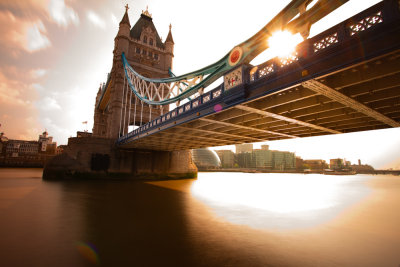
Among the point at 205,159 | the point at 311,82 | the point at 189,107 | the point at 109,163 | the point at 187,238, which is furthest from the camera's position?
the point at 205,159

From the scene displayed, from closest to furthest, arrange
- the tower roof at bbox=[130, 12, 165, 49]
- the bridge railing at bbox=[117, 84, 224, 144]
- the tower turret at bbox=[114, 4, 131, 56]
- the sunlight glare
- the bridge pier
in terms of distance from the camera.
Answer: the bridge railing at bbox=[117, 84, 224, 144]
the sunlight glare
the bridge pier
the tower turret at bbox=[114, 4, 131, 56]
the tower roof at bbox=[130, 12, 165, 49]

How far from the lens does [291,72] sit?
8.08 m

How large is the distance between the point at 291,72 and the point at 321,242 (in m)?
6.10

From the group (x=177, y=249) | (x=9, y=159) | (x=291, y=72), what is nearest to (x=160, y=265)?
(x=177, y=249)

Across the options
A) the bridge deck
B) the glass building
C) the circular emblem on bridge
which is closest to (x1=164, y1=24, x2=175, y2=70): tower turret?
the bridge deck

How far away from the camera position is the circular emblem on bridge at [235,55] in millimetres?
10461

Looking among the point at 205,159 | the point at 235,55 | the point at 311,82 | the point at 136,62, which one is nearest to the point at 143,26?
the point at 136,62

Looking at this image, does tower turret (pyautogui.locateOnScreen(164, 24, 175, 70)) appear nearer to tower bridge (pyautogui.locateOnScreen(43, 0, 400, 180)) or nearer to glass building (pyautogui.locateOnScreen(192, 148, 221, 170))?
tower bridge (pyautogui.locateOnScreen(43, 0, 400, 180))

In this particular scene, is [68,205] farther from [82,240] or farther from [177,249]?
[177,249]

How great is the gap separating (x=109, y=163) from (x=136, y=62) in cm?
2234

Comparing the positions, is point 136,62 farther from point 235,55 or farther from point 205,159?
point 205,159

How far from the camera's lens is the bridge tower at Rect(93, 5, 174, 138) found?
38.9 metres

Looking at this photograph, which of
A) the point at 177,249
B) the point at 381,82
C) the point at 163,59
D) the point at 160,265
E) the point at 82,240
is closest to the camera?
the point at 160,265

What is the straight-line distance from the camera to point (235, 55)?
10805 mm
